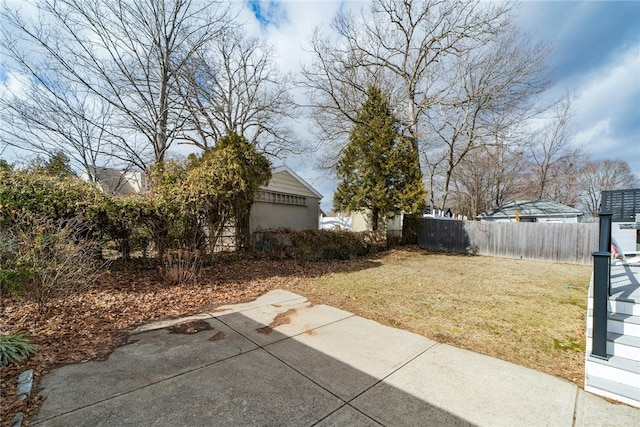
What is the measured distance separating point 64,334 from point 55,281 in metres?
0.85

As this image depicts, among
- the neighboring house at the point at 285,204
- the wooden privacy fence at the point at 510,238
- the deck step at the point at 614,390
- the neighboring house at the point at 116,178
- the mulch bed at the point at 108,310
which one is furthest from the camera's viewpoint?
the neighboring house at the point at 285,204

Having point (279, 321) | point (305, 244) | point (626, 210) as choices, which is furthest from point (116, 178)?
point (626, 210)

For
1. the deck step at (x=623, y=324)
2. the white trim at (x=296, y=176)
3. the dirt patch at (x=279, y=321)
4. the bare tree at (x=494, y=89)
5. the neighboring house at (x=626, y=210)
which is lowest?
the dirt patch at (x=279, y=321)

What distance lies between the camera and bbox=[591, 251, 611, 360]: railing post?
221 centimetres

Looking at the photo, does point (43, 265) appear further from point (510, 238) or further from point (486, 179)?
point (486, 179)

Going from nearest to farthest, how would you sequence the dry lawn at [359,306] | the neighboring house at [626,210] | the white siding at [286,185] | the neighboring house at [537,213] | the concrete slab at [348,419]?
the concrete slab at [348,419]
the dry lawn at [359,306]
the neighboring house at [626,210]
the white siding at [286,185]
the neighboring house at [537,213]

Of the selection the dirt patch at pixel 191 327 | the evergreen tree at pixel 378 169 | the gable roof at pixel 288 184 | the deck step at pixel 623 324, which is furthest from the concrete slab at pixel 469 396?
the evergreen tree at pixel 378 169

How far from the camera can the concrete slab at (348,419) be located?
1954 mm

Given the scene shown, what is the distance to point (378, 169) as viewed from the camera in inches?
475

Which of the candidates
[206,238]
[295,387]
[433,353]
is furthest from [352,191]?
[295,387]

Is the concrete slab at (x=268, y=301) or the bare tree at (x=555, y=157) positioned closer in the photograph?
the concrete slab at (x=268, y=301)

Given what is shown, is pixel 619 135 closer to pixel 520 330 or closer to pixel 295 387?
pixel 520 330

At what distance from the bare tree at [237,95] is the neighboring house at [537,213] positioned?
14.8m

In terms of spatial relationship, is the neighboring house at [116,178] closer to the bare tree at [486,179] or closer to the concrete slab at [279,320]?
the concrete slab at [279,320]
